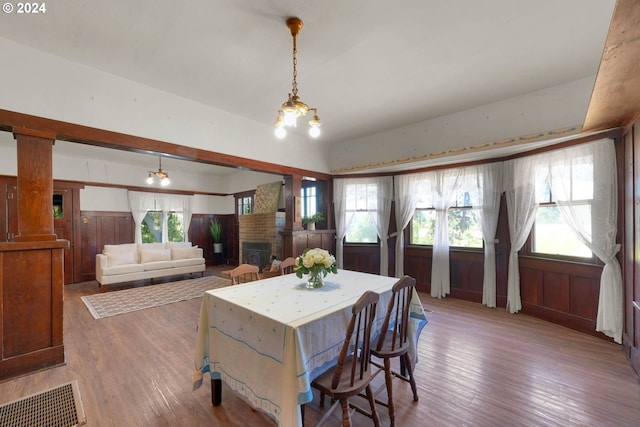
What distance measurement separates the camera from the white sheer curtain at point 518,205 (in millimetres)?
3617

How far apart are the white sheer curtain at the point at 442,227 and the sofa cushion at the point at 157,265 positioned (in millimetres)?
5592

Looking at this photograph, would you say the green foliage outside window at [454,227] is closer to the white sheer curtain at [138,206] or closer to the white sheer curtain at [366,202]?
the white sheer curtain at [366,202]

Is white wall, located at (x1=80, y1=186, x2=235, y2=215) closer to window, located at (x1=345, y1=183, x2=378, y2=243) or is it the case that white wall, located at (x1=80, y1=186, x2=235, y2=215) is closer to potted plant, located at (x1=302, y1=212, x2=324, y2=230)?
potted plant, located at (x1=302, y1=212, x2=324, y2=230)

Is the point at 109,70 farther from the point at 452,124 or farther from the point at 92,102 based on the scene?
the point at 452,124

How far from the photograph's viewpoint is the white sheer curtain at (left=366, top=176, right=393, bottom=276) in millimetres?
5262

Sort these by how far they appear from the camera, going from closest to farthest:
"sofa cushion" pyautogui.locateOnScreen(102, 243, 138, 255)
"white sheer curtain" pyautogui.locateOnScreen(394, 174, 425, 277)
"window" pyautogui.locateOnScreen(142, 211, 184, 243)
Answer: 1. "white sheer curtain" pyautogui.locateOnScreen(394, 174, 425, 277)
2. "sofa cushion" pyautogui.locateOnScreen(102, 243, 138, 255)
3. "window" pyautogui.locateOnScreen(142, 211, 184, 243)

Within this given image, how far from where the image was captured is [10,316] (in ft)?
8.05

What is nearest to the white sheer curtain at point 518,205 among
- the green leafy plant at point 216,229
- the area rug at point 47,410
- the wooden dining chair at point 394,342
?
the wooden dining chair at point 394,342

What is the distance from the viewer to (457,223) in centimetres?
455

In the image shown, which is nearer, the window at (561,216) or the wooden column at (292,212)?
the window at (561,216)

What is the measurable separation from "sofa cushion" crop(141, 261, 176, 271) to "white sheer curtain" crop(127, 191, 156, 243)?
1624mm

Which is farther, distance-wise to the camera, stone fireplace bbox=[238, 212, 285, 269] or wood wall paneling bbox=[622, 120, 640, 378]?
stone fireplace bbox=[238, 212, 285, 269]

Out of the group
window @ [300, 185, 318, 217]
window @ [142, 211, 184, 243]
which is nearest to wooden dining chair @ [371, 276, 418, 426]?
window @ [300, 185, 318, 217]

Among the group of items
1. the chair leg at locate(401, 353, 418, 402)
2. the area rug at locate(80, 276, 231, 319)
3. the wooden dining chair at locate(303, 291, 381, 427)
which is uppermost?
the wooden dining chair at locate(303, 291, 381, 427)
